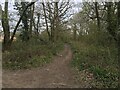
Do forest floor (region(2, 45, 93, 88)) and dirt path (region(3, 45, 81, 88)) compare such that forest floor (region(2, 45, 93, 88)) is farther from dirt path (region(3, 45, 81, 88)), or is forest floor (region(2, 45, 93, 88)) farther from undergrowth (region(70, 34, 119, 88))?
undergrowth (region(70, 34, 119, 88))

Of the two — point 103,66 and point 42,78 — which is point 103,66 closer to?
point 103,66

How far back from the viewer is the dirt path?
34.9 ft

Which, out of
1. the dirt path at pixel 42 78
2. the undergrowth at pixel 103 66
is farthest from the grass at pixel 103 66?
the dirt path at pixel 42 78

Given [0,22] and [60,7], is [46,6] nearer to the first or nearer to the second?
[60,7]

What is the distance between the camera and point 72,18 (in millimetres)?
39062

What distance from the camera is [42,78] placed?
478 inches

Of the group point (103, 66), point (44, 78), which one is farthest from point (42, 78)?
point (103, 66)

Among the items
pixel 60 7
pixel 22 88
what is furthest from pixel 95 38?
pixel 60 7

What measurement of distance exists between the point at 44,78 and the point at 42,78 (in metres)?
0.11

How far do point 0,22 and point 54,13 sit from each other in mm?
12612

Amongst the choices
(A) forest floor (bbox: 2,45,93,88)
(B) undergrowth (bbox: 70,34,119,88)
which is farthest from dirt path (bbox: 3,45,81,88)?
(B) undergrowth (bbox: 70,34,119,88)

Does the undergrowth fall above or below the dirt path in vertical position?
above

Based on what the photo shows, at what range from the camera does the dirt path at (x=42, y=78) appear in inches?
419

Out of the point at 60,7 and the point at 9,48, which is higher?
the point at 60,7
